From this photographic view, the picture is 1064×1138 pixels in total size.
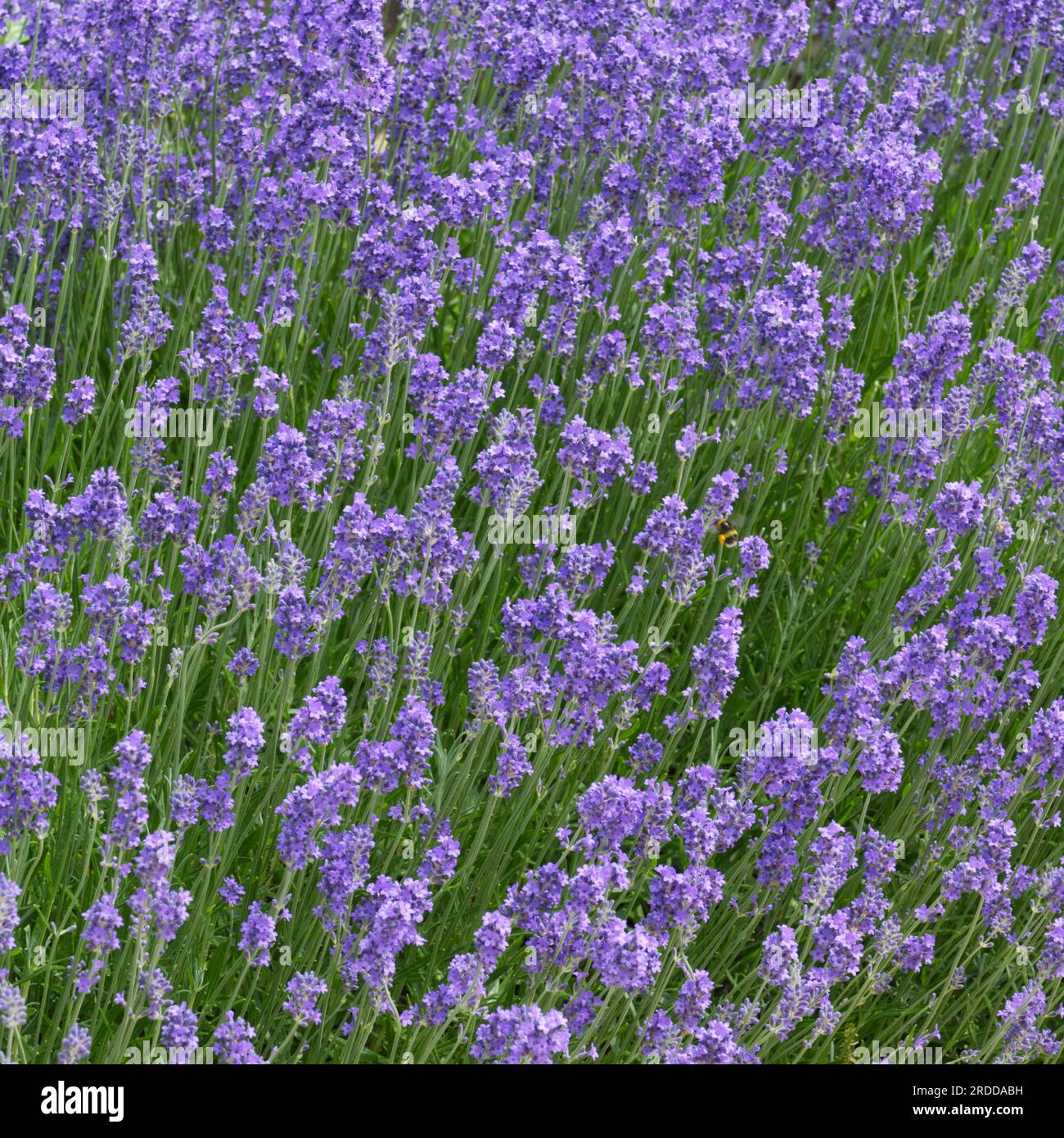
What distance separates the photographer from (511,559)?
4469 mm

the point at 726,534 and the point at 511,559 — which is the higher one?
the point at 726,534

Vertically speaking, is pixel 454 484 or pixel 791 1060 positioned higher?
pixel 454 484

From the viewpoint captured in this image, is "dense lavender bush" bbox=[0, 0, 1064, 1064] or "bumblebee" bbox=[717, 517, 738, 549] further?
"bumblebee" bbox=[717, 517, 738, 549]

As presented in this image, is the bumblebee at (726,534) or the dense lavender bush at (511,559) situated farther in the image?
the bumblebee at (726,534)

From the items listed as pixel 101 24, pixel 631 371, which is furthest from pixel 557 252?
pixel 101 24

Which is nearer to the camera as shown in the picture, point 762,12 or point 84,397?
point 84,397

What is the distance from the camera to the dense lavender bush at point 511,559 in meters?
3.15

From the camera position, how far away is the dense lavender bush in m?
3.15

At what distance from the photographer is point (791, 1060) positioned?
368cm

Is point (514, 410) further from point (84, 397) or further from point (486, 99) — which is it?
point (486, 99)

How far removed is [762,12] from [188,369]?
3.08 m

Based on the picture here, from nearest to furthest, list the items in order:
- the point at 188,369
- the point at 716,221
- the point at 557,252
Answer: the point at 188,369
the point at 557,252
the point at 716,221

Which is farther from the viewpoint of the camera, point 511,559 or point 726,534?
point 511,559
